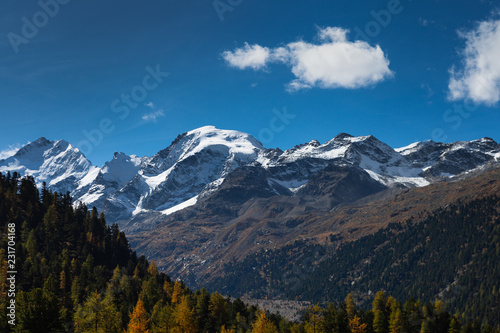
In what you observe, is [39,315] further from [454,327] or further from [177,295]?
[454,327]

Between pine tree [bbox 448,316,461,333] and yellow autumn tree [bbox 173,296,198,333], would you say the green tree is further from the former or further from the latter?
pine tree [bbox 448,316,461,333]

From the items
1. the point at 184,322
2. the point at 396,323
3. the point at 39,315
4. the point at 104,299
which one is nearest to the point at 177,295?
the point at 104,299

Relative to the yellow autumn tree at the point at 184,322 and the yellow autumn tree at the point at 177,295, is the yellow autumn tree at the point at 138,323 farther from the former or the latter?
the yellow autumn tree at the point at 177,295

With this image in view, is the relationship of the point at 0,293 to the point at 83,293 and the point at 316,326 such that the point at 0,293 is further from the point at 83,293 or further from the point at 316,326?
the point at 316,326

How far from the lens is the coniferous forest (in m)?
79.7

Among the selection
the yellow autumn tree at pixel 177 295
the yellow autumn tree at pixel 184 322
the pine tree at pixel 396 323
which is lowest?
the pine tree at pixel 396 323

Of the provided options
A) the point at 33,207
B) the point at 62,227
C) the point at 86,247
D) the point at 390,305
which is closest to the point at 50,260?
the point at 86,247

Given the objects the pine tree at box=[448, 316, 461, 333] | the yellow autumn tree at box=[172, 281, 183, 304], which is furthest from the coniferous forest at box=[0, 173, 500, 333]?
the pine tree at box=[448, 316, 461, 333]

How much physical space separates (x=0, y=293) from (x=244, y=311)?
210ft

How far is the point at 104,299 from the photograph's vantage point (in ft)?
367

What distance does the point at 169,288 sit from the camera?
495 feet

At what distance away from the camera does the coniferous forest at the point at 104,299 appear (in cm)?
7969

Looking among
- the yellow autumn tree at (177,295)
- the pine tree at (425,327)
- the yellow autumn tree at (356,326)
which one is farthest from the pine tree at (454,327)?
the yellow autumn tree at (177,295)

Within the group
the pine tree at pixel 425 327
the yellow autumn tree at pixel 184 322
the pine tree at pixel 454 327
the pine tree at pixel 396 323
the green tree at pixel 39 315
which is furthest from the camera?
the pine tree at pixel 425 327
